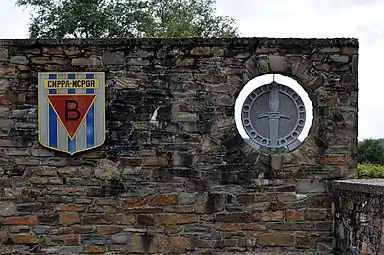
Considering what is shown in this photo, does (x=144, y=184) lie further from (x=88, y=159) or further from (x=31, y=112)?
(x=31, y=112)

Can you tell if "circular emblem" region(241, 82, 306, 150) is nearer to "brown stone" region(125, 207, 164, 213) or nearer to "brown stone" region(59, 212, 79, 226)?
"brown stone" region(125, 207, 164, 213)

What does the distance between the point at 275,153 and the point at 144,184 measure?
1.33 meters

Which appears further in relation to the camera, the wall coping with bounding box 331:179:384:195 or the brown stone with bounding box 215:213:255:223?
the brown stone with bounding box 215:213:255:223

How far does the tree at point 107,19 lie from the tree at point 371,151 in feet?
18.1

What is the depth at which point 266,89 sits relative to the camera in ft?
23.4

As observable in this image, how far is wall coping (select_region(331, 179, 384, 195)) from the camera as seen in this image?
5.73 m

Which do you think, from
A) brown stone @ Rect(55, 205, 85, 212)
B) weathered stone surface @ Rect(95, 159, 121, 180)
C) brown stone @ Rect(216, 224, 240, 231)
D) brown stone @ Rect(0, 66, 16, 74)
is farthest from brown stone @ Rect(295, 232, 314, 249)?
brown stone @ Rect(0, 66, 16, 74)

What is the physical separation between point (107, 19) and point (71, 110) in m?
11.2

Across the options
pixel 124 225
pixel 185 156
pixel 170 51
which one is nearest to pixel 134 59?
pixel 170 51

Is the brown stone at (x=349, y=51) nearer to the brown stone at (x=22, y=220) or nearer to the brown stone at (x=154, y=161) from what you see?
the brown stone at (x=154, y=161)

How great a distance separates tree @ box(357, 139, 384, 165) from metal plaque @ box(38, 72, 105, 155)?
14087 mm

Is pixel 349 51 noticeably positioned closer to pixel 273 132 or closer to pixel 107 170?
pixel 273 132

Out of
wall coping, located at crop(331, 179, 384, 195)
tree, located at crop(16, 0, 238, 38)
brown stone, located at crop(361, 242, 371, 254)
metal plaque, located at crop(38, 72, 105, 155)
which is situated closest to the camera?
wall coping, located at crop(331, 179, 384, 195)

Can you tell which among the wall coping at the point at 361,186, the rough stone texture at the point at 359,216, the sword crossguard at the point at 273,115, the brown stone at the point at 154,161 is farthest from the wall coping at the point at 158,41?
the rough stone texture at the point at 359,216
